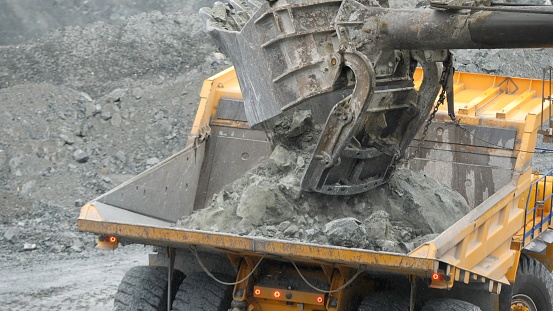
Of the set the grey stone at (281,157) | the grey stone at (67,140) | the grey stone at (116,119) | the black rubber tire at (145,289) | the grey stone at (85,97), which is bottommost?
the black rubber tire at (145,289)

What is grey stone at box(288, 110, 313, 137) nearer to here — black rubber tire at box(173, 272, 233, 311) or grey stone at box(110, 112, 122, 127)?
black rubber tire at box(173, 272, 233, 311)

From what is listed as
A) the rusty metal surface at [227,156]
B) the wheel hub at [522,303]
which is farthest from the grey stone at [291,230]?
the wheel hub at [522,303]

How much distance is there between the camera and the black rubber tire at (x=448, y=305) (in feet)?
22.8

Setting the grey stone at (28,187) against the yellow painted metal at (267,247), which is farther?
the grey stone at (28,187)

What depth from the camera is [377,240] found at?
23.1 ft

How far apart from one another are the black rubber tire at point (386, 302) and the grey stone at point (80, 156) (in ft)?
24.9

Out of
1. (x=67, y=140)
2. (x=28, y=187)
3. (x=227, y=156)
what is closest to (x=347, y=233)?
(x=227, y=156)

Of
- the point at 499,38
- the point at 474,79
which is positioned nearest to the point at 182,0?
the point at 474,79

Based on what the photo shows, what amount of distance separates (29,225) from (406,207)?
5.71 metres

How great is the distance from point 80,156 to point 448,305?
7.91 m

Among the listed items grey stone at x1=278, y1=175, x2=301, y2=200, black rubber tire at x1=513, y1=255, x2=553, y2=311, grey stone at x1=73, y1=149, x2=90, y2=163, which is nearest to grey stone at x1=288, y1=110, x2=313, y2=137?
grey stone at x1=278, y1=175, x2=301, y2=200

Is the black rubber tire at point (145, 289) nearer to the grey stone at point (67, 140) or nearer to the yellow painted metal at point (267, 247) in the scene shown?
the yellow painted metal at point (267, 247)

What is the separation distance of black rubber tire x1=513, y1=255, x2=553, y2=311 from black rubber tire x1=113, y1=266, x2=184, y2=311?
2.49 meters

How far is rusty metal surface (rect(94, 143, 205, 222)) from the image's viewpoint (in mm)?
7930
